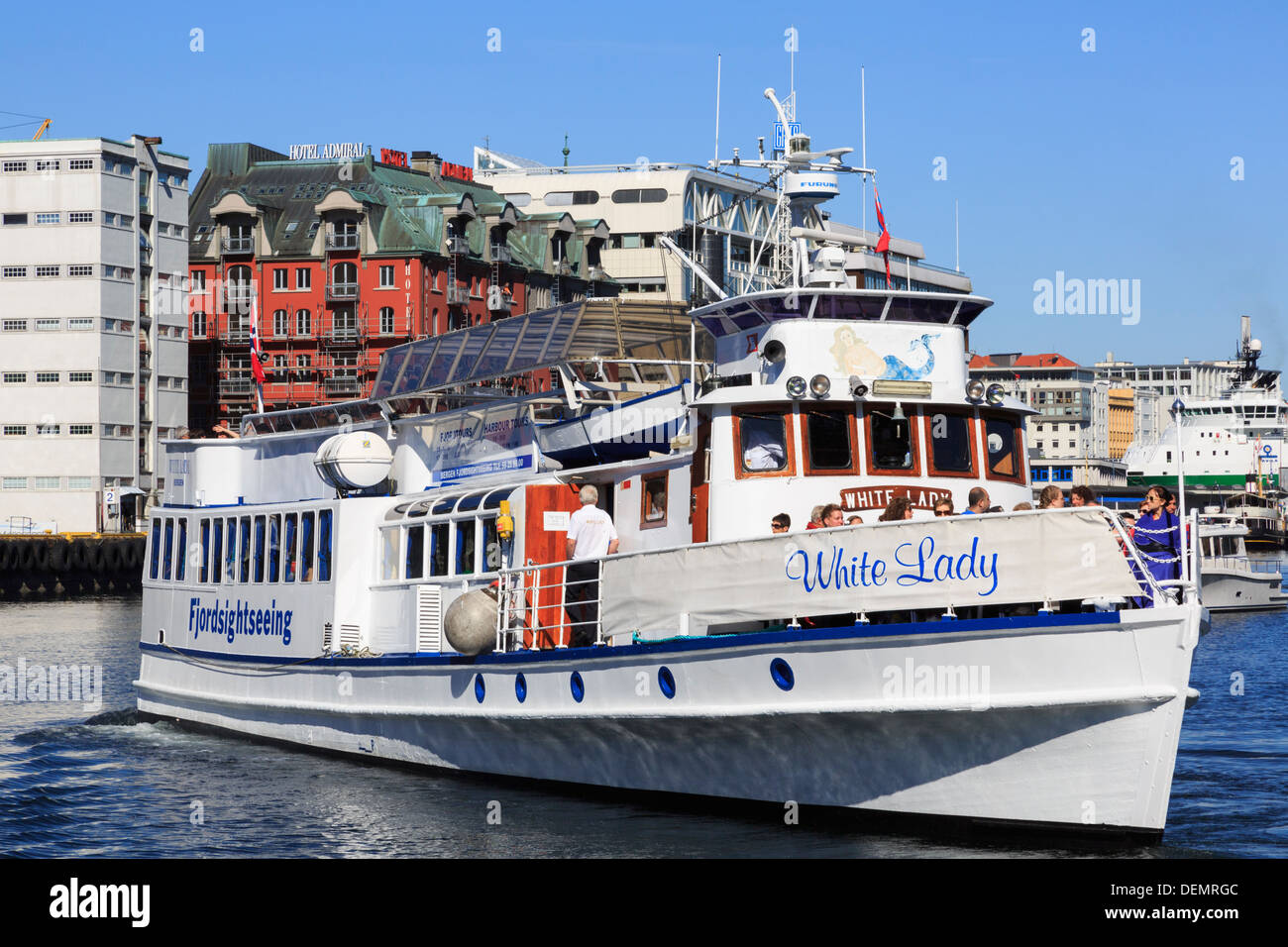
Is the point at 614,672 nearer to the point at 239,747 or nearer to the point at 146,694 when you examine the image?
the point at 239,747

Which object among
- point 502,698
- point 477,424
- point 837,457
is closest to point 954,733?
point 837,457

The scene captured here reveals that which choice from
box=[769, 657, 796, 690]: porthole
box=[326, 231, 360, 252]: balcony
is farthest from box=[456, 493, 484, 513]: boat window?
box=[326, 231, 360, 252]: balcony

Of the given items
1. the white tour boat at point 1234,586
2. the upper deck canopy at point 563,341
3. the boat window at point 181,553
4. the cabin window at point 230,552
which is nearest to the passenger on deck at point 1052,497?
the upper deck canopy at point 563,341

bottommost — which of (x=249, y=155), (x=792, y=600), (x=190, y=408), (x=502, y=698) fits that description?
(x=502, y=698)

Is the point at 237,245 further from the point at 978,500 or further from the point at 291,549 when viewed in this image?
the point at 978,500

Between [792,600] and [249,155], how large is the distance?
80245 millimetres

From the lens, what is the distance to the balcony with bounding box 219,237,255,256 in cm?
8400

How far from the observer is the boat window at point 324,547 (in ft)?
70.5

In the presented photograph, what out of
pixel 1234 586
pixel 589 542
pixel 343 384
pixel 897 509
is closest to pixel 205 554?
pixel 589 542

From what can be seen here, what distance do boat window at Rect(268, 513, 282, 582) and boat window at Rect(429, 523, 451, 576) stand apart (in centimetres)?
338

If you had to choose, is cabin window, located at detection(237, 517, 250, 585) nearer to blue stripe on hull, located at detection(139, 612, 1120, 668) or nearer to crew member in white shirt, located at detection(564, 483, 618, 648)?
blue stripe on hull, located at detection(139, 612, 1120, 668)

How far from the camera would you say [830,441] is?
17.0 metres
